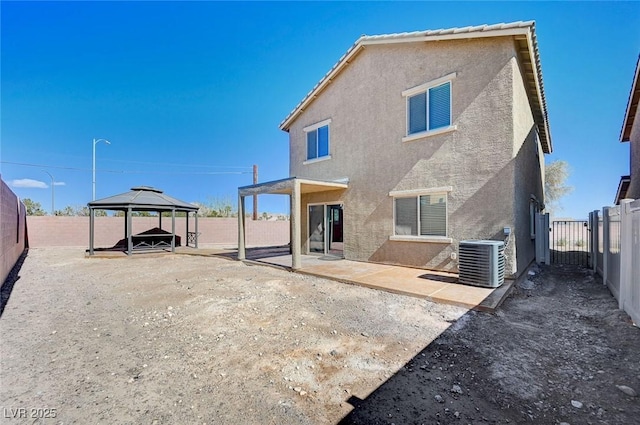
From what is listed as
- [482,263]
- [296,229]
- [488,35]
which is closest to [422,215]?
[482,263]

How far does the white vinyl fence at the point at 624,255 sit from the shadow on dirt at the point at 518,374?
1.08 ft

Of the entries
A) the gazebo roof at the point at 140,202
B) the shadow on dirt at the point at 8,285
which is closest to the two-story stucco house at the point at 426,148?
the gazebo roof at the point at 140,202

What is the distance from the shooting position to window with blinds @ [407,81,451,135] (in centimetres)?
807

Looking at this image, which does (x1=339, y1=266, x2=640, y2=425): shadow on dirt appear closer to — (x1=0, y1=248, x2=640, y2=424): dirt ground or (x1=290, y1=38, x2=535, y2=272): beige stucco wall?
(x1=0, y1=248, x2=640, y2=424): dirt ground

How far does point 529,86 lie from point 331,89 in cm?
701

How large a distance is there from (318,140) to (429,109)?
5118 millimetres

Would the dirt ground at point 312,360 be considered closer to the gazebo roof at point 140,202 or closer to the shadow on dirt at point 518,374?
the shadow on dirt at point 518,374

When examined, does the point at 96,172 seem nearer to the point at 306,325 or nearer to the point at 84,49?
the point at 84,49

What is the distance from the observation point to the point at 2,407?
8.17 feet

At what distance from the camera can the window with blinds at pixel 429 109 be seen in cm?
807

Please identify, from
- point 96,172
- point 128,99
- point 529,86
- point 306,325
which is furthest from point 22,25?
point 529,86

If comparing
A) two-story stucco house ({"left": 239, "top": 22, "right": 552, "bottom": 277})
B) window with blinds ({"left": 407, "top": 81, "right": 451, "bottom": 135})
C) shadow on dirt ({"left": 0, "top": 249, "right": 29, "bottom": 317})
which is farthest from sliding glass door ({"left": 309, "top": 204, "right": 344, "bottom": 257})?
shadow on dirt ({"left": 0, "top": 249, "right": 29, "bottom": 317})

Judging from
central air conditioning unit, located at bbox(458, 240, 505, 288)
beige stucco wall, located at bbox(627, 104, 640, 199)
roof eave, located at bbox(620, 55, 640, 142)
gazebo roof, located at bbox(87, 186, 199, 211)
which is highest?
roof eave, located at bbox(620, 55, 640, 142)

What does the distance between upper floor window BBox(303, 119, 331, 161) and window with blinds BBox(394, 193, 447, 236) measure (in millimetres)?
4246
